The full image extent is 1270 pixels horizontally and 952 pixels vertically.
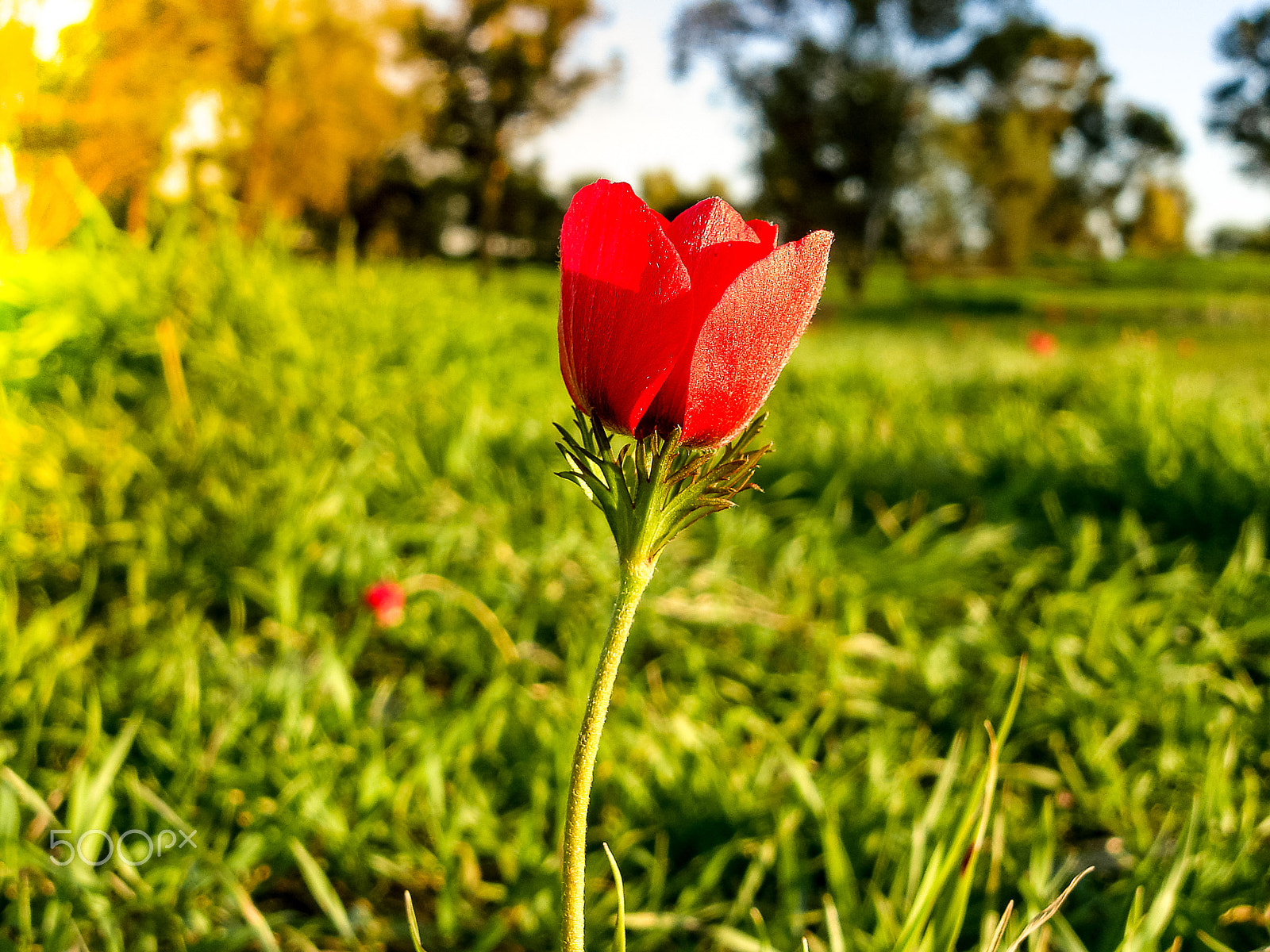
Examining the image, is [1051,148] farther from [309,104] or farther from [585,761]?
[585,761]

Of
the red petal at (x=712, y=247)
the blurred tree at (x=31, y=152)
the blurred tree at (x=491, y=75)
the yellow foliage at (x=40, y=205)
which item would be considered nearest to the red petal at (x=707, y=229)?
the red petal at (x=712, y=247)

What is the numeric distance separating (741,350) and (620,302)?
9 cm

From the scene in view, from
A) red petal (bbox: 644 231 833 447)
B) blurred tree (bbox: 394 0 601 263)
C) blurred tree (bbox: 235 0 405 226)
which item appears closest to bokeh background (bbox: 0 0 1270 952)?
red petal (bbox: 644 231 833 447)

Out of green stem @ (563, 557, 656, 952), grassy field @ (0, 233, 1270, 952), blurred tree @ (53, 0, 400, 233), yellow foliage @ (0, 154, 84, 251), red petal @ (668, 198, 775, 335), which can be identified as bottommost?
grassy field @ (0, 233, 1270, 952)

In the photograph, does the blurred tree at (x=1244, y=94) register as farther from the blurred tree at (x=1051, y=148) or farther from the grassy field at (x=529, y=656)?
the grassy field at (x=529, y=656)

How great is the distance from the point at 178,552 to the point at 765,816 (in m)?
1.54

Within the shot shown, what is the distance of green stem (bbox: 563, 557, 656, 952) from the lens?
537 millimetres

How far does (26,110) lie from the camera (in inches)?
102

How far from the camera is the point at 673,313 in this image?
1.83ft

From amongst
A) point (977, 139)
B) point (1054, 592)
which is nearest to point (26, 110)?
point (1054, 592)

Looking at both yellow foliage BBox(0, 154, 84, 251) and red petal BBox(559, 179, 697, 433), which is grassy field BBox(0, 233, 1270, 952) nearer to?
yellow foliage BBox(0, 154, 84, 251)

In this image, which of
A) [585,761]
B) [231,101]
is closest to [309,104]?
[231,101]

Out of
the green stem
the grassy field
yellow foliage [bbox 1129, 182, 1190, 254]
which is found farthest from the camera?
yellow foliage [bbox 1129, 182, 1190, 254]

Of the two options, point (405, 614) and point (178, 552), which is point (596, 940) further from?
point (178, 552)
